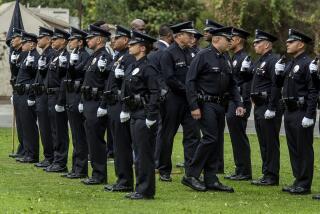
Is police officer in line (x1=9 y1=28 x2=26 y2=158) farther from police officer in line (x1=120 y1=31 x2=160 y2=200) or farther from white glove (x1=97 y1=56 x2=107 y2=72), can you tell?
police officer in line (x1=120 y1=31 x2=160 y2=200)

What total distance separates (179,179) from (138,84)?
314 cm

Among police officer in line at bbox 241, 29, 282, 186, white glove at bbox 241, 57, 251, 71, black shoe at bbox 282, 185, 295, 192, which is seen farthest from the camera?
white glove at bbox 241, 57, 251, 71

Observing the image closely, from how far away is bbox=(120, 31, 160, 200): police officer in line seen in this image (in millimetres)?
13227

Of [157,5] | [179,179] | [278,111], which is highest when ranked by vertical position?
[157,5]

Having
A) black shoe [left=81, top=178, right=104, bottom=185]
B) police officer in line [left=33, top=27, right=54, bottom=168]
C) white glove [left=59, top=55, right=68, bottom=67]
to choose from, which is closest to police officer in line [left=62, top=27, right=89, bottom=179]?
white glove [left=59, top=55, right=68, bottom=67]

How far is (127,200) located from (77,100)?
10.3ft

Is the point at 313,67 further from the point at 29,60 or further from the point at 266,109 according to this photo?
the point at 29,60

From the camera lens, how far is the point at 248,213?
39.7 feet

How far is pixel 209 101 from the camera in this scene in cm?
1431

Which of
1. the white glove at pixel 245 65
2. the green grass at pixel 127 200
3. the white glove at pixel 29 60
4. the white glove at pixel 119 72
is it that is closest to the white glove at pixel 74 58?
the green grass at pixel 127 200

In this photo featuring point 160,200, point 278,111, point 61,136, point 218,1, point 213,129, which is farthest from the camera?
point 218,1

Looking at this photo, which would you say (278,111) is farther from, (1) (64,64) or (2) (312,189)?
(1) (64,64)

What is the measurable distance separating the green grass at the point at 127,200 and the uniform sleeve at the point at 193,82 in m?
1.29

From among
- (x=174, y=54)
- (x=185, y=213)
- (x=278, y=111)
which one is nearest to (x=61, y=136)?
(x=174, y=54)
